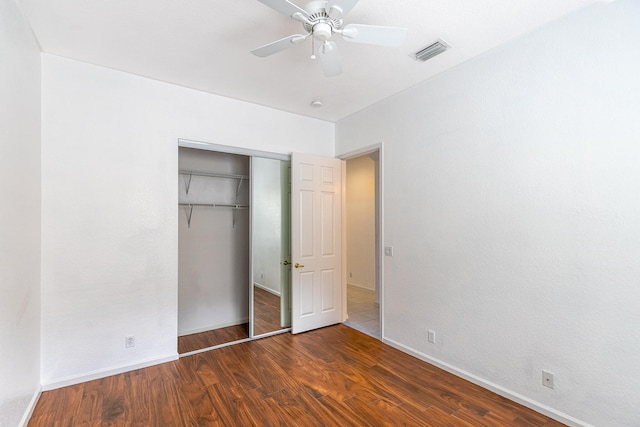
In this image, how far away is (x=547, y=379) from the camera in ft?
7.21

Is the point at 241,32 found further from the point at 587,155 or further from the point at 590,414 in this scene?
the point at 590,414

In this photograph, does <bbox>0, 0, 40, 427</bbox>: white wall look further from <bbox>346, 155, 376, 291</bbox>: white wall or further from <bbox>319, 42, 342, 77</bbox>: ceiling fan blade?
<bbox>346, 155, 376, 291</bbox>: white wall

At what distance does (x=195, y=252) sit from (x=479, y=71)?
375 centimetres

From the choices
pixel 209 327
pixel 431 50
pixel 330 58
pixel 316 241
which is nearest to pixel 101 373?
pixel 209 327

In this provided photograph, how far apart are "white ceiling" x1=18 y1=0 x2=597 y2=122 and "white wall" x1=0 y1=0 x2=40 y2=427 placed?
32cm

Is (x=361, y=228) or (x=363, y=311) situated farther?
(x=361, y=228)

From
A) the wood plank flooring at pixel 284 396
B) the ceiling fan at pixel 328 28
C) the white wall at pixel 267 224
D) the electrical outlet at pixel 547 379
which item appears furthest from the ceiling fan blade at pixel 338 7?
the electrical outlet at pixel 547 379

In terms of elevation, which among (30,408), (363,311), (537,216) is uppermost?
(537,216)

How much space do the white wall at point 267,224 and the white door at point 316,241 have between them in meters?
0.27

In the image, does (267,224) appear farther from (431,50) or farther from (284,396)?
(431,50)

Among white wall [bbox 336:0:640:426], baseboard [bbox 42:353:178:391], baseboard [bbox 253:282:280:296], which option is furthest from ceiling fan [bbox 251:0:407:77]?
baseboard [bbox 42:353:178:391]

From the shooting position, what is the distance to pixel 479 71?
265 centimetres

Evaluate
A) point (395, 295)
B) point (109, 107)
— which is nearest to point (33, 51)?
point (109, 107)

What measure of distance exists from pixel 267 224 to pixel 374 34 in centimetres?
259
